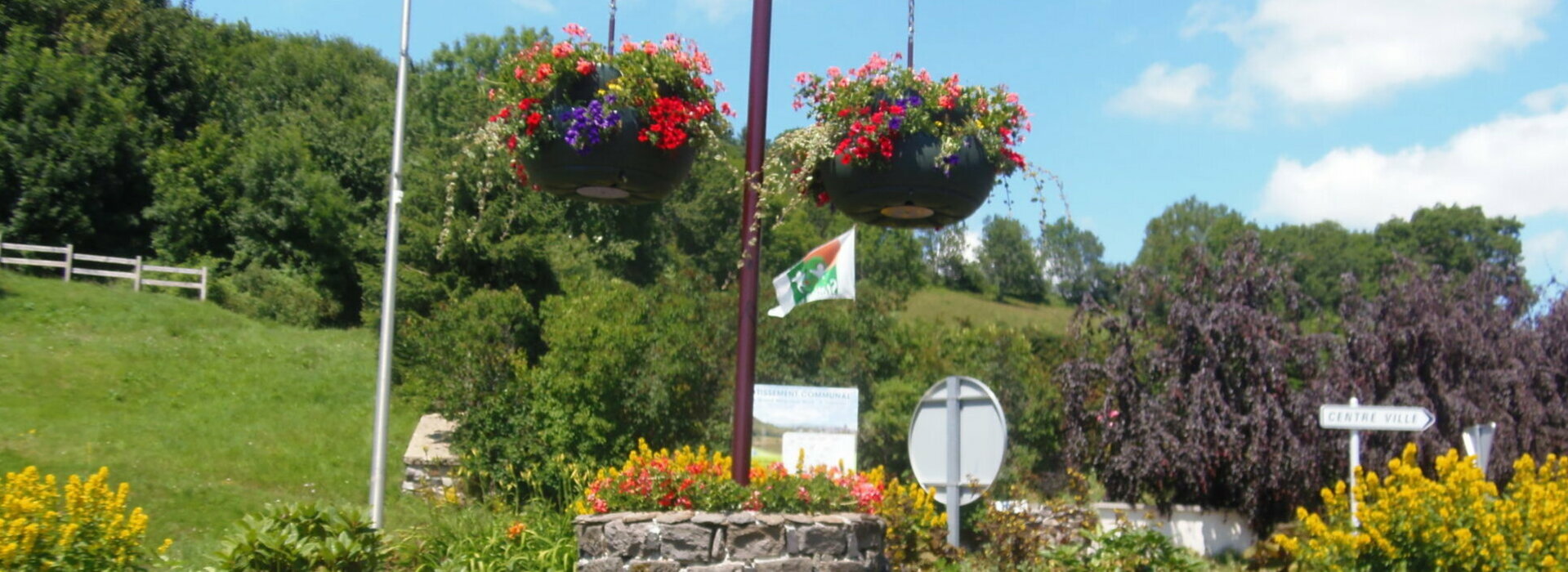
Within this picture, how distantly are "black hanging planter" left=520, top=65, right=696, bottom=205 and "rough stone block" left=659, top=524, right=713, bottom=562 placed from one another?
4.15 feet

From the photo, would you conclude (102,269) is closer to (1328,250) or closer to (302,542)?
(302,542)

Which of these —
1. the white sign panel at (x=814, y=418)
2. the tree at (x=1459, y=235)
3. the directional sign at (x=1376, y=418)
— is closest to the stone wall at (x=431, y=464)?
the white sign panel at (x=814, y=418)

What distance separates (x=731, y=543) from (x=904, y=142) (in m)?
1.56

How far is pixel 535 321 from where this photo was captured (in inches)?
788

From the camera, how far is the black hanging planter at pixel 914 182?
4.26 metres

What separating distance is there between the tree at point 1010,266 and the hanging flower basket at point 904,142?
162 ft

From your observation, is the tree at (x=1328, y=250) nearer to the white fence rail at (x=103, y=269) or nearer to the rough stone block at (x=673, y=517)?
the white fence rail at (x=103, y=269)

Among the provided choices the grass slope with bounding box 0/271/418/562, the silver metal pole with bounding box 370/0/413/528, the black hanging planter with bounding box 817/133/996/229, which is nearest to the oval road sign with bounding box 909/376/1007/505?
the black hanging planter with bounding box 817/133/996/229

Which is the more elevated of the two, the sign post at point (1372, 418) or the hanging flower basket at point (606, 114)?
the hanging flower basket at point (606, 114)

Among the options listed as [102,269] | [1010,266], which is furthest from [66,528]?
[1010,266]

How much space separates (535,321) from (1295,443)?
1243 cm

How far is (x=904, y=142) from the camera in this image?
4262 mm

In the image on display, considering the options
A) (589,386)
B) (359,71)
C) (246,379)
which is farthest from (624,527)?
(359,71)

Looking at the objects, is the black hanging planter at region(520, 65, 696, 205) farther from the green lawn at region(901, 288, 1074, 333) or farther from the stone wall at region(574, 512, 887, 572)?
the green lawn at region(901, 288, 1074, 333)
